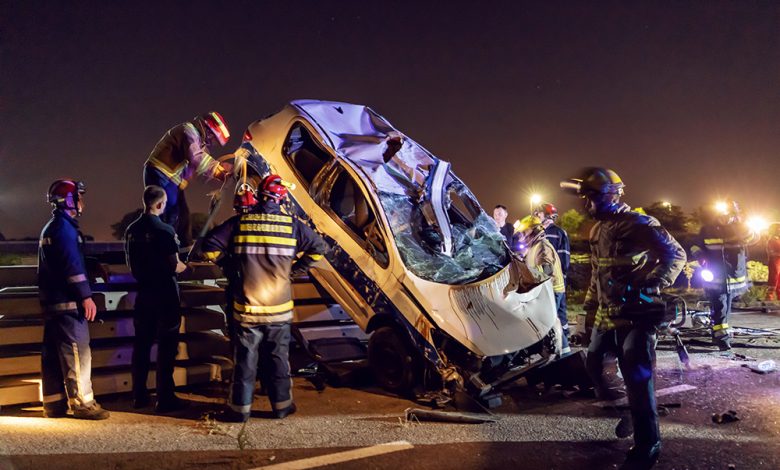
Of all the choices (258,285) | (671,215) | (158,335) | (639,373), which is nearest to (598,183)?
(639,373)

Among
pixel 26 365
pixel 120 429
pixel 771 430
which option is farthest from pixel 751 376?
pixel 26 365

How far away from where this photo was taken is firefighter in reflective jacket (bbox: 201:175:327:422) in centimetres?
477

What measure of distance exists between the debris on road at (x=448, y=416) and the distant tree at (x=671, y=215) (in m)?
19.2

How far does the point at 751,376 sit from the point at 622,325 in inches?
127

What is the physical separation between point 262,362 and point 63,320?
1.71m

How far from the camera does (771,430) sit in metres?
4.53

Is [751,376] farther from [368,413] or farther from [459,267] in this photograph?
[368,413]

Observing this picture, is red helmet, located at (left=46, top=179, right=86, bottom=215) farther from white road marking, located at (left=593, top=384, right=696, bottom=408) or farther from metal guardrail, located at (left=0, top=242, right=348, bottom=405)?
white road marking, located at (left=593, top=384, right=696, bottom=408)

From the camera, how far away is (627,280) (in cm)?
418

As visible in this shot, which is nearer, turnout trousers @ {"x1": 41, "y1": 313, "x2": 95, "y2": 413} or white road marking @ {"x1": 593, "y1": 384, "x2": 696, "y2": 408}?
turnout trousers @ {"x1": 41, "y1": 313, "x2": 95, "y2": 413}

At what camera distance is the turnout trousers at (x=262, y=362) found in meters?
4.76

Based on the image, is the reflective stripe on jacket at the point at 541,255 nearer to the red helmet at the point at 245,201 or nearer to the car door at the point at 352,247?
the car door at the point at 352,247

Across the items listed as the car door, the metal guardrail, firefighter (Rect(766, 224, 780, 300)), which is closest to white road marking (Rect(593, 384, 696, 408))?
the car door

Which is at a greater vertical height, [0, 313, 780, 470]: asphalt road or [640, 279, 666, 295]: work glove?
[640, 279, 666, 295]: work glove
